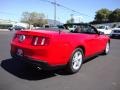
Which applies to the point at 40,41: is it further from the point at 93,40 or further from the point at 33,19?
the point at 33,19

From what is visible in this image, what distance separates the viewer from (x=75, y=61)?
6094 millimetres

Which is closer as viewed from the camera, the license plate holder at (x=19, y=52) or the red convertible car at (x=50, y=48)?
the red convertible car at (x=50, y=48)

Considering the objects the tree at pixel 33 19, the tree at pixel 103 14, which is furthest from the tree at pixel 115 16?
the tree at pixel 33 19

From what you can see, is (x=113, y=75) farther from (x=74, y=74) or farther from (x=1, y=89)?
(x=1, y=89)

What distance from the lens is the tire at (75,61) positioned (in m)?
5.82

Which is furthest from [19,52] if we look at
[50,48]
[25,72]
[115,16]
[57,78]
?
[115,16]

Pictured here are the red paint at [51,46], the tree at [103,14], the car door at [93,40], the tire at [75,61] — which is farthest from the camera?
the tree at [103,14]

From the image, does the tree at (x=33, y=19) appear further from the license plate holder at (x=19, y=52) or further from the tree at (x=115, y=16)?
the license plate holder at (x=19, y=52)

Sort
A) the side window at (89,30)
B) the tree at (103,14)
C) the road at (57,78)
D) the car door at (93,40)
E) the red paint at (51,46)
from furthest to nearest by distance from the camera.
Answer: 1. the tree at (103,14)
2. the side window at (89,30)
3. the car door at (93,40)
4. the red paint at (51,46)
5. the road at (57,78)

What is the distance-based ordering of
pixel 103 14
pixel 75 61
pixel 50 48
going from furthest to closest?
pixel 103 14 < pixel 75 61 < pixel 50 48

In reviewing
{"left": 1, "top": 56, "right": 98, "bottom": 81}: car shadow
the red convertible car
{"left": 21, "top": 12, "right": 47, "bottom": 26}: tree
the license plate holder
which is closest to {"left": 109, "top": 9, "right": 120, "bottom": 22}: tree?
{"left": 21, "top": 12, "right": 47, "bottom": 26}: tree

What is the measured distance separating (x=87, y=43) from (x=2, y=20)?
106 meters

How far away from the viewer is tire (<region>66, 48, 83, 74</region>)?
5.82 m

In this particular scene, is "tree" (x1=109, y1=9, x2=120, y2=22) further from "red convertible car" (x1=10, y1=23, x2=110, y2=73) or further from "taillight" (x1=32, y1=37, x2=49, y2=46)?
"taillight" (x1=32, y1=37, x2=49, y2=46)
